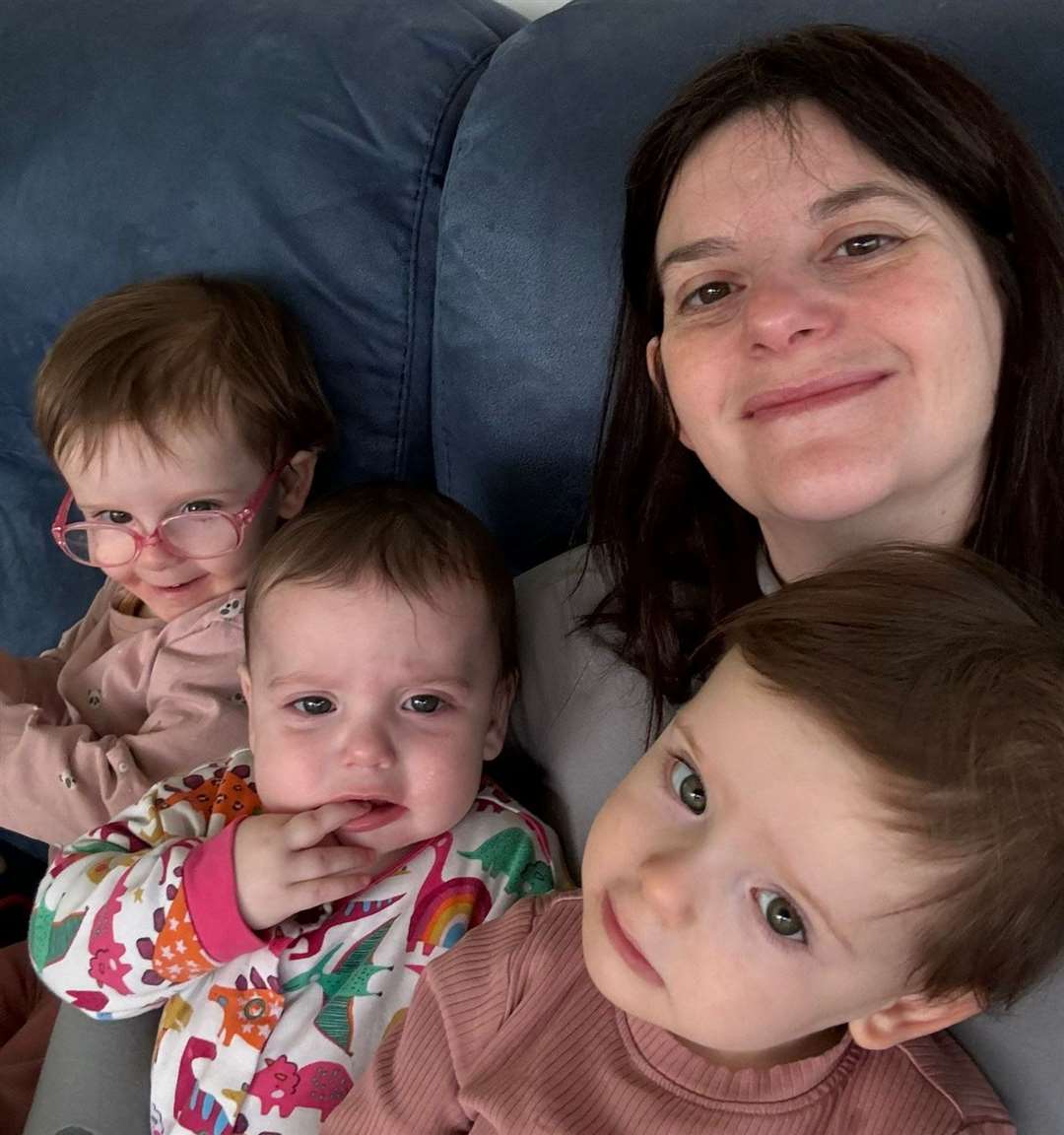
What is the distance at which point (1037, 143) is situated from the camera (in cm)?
116

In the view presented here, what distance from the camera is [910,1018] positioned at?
90 cm

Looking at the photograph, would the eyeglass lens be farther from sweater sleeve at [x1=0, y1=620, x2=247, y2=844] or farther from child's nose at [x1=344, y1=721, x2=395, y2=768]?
child's nose at [x1=344, y1=721, x2=395, y2=768]

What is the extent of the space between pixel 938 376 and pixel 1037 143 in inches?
14.1

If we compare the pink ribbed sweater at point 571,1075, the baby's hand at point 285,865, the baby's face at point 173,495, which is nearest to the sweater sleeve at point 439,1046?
the pink ribbed sweater at point 571,1075

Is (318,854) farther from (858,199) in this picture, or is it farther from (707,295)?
(858,199)

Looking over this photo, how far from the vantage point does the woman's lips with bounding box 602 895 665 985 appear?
Result: 0.90m

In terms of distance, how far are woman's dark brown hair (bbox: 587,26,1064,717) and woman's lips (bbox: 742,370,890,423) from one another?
204 mm

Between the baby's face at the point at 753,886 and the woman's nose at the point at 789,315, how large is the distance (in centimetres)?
30

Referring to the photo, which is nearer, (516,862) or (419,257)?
(516,862)

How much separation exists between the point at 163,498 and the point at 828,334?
0.98 metres

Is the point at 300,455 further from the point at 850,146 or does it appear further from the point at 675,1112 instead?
the point at 675,1112

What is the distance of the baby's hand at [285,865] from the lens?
1162mm

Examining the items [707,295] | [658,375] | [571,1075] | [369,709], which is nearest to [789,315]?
[707,295]

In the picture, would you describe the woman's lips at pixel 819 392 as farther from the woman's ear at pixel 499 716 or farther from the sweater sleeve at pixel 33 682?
the sweater sleeve at pixel 33 682
